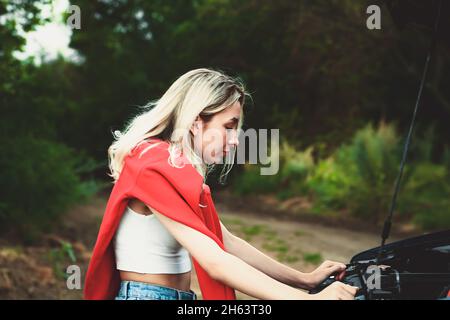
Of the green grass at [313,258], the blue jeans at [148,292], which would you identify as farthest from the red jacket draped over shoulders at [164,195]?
the green grass at [313,258]

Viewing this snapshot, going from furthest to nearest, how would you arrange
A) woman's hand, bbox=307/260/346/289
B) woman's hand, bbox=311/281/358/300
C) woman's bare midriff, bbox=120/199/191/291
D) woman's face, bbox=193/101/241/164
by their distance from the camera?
woman's hand, bbox=307/260/346/289 < woman's face, bbox=193/101/241/164 < woman's bare midriff, bbox=120/199/191/291 < woman's hand, bbox=311/281/358/300

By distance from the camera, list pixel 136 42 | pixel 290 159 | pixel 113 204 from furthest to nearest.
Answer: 1. pixel 136 42
2. pixel 290 159
3. pixel 113 204

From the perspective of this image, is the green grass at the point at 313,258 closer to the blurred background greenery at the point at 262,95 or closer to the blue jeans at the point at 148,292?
the blurred background greenery at the point at 262,95

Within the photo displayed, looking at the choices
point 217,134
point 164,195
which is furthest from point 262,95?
point 164,195

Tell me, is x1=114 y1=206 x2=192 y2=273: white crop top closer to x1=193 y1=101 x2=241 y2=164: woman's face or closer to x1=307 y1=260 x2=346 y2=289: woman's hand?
x1=193 y1=101 x2=241 y2=164: woman's face

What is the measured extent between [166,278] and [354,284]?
640mm

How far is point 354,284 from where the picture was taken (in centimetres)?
209

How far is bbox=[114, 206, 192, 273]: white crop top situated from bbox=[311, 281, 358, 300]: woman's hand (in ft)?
1.67

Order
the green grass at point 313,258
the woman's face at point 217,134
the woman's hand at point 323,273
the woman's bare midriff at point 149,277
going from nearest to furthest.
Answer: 1. the woman's bare midriff at point 149,277
2. the woman's face at point 217,134
3. the woman's hand at point 323,273
4. the green grass at point 313,258

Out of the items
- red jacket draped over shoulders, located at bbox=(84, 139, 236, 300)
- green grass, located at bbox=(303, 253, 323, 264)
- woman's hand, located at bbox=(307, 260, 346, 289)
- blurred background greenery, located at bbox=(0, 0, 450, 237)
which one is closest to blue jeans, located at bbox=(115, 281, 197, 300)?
red jacket draped over shoulders, located at bbox=(84, 139, 236, 300)

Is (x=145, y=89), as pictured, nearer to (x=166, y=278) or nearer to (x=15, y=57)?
(x=15, y=57)

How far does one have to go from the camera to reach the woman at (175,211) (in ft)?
6.16

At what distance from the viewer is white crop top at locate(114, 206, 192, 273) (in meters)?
2.03
